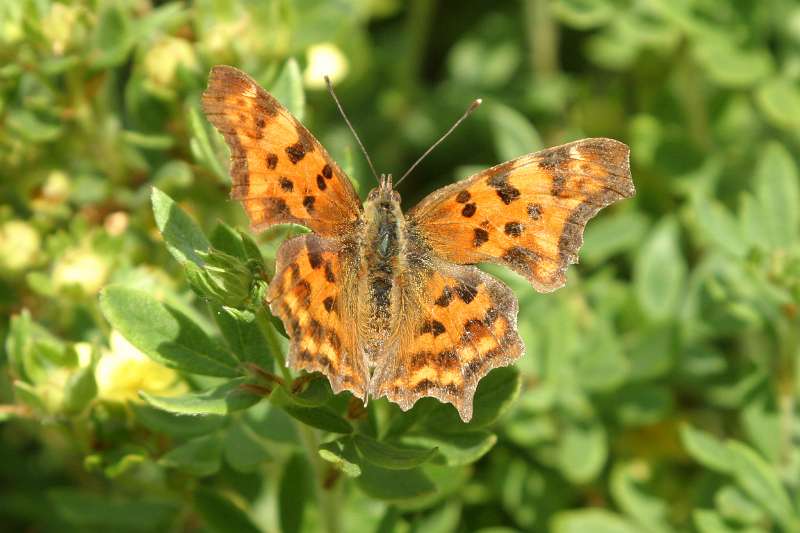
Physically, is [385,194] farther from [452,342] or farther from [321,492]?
[321,492]

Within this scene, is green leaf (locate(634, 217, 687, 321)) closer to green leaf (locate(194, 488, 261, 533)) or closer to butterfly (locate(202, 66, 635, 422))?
butterfly (locate(202, 66, 635, 422))

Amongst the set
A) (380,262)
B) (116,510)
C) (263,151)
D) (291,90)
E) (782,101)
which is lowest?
(116,510)

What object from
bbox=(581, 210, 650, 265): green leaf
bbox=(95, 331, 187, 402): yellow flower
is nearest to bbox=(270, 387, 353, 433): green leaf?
bbox=(95, 331, 187, 402): yellow flower

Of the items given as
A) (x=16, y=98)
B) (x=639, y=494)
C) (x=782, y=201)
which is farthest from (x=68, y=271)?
(x=782, y=201)

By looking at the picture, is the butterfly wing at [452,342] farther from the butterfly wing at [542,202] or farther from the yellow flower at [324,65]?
the yellow flower at [324,65]

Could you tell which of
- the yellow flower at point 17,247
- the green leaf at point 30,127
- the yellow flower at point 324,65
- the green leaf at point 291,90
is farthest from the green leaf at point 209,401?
the yellow flower at point 324,65

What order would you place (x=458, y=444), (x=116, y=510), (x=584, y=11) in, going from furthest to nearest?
1. (x=584, y=11)
2. (x=116, y=510)
3. (x=458, y=444)

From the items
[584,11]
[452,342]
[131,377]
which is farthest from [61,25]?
[584,11]
